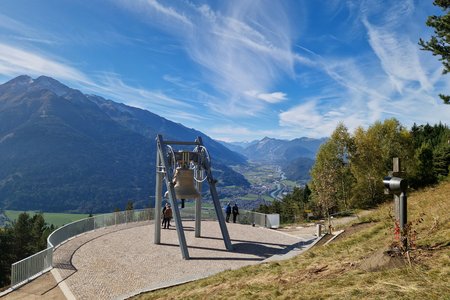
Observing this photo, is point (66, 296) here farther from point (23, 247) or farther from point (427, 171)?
point (23, 247)

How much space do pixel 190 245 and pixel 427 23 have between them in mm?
15672

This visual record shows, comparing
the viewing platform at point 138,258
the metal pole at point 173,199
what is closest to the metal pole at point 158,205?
the viewing platform at point 138,258

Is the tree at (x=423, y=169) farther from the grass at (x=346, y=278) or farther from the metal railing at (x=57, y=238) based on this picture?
the grass at (x=346, y=278)

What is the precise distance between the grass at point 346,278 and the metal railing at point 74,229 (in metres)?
5.94

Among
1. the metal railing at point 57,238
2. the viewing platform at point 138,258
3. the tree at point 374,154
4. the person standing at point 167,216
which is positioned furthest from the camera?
the tree at point 374,154

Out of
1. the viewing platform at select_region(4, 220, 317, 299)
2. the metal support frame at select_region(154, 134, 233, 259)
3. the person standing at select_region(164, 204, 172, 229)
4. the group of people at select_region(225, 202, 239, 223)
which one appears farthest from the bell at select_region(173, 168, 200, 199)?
the group of people at select_region(225, 202, 239, 223)

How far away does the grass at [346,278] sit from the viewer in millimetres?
5789

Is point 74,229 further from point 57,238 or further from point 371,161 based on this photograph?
point 371,161

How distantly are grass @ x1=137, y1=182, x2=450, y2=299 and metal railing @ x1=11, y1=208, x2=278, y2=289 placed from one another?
594 cm

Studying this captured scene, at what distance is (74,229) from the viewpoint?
68.6 ft

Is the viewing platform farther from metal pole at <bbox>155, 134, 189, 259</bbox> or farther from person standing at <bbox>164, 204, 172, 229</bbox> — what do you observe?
metal pole at <bbox>155, 134, 189, 259</bbox>

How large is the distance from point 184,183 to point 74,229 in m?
7.44

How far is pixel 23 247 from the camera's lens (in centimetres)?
5750

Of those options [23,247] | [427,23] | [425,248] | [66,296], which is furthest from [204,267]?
[23,247]
